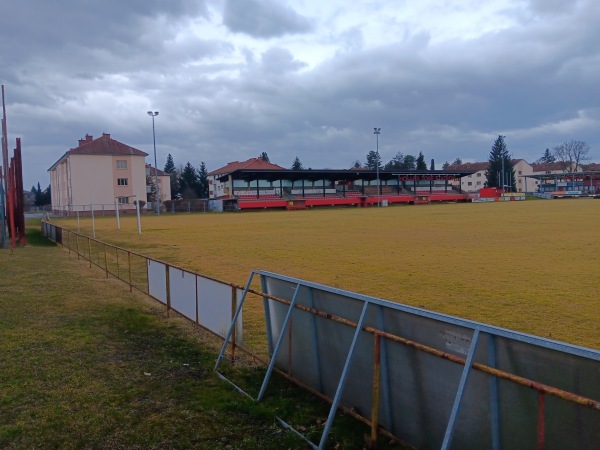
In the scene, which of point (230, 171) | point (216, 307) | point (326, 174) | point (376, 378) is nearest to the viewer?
point (376, 378)

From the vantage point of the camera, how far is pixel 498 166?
140 metres

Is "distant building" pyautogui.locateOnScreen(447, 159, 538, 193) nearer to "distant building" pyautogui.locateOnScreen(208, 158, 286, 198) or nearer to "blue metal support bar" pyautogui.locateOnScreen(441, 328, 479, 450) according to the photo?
"distant building" pyautogui.locateOnScreen(208, 158, 286, 198)

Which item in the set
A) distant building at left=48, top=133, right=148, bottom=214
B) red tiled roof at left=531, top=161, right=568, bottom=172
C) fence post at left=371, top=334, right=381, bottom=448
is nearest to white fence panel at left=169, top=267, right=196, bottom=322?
fence post at left=371, top=334, right=381, bottom=448

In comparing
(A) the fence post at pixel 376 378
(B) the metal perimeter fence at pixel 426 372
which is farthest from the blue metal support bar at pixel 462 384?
(A) the fence post at pixel 376 378

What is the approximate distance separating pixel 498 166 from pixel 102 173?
10063 cm

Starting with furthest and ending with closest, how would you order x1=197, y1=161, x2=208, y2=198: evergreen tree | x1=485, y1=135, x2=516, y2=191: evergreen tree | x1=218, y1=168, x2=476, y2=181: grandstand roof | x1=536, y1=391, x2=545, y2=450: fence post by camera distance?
x1=485, y1=135, x2=516, y2=191: evergreen tree < x1=197, y1=161, x2=208, y2=198: evergreen tree < x1=218, y1=168, x2=476, y2=181: grandstand roof < x1=536, y1=391, x2=545, y2=450: fence post

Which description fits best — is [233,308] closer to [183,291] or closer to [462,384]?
[183,291]

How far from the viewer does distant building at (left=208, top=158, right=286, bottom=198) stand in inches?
3398

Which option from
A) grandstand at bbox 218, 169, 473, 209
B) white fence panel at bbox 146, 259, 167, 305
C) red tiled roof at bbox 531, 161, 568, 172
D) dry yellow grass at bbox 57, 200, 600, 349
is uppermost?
red tiled roof at bbox 531, 161, 568, 172

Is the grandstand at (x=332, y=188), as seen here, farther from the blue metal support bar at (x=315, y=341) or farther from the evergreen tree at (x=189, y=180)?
the blue metal support bar at (x=315, y=341)


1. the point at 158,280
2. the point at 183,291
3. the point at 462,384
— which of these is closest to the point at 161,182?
the point at 158,280

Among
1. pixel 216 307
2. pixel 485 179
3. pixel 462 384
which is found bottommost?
pixel 216 307

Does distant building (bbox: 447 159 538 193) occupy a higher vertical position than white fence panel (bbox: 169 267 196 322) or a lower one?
higher

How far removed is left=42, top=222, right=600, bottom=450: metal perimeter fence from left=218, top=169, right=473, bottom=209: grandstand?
74.2 meters
